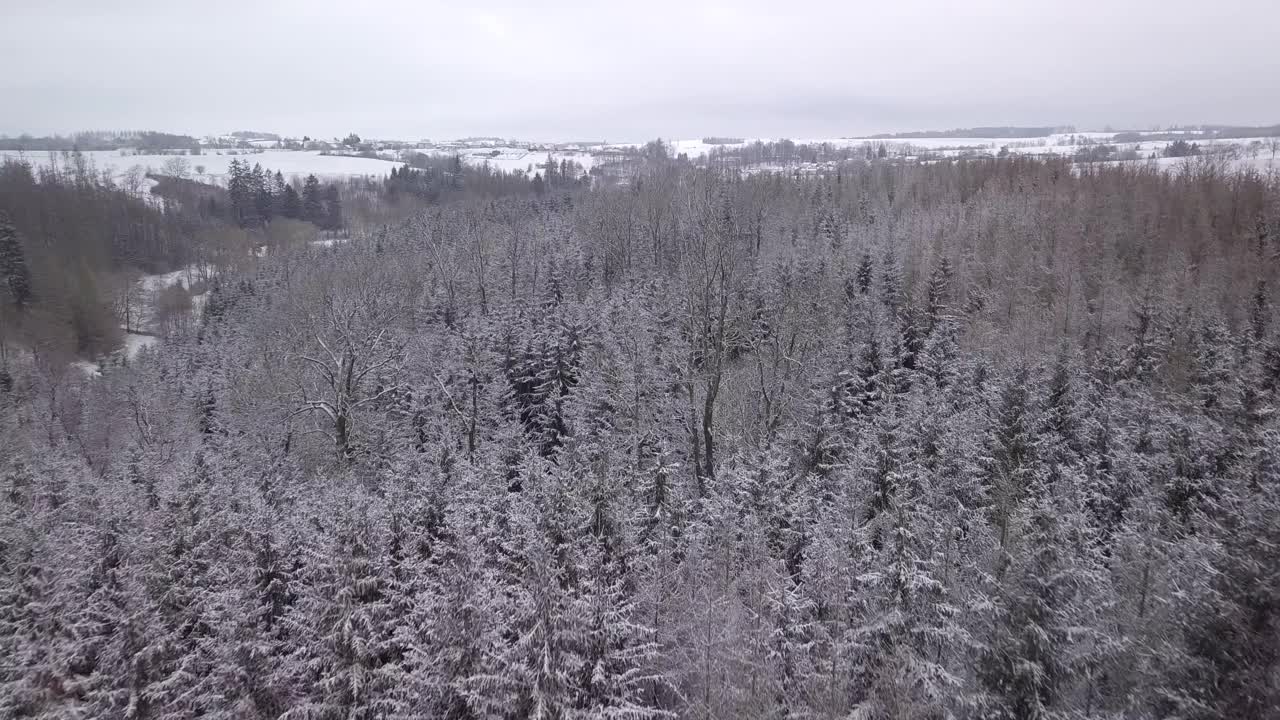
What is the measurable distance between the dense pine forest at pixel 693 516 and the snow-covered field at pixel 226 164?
137827 millimetres

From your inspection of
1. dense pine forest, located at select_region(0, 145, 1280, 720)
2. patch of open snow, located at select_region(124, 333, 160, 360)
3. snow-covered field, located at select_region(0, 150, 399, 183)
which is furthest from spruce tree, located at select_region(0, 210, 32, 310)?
→ snow-covered field, located at select_region(0, 150, 399, 183)

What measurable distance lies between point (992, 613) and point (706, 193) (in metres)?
17.5

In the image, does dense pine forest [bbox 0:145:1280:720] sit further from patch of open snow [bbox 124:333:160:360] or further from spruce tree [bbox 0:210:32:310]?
spruce tree [bbox 0:210:32:310]

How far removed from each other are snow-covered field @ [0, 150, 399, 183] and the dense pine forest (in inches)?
5426

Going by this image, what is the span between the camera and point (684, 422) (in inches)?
1091

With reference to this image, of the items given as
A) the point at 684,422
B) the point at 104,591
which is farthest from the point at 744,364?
the point at 104,591

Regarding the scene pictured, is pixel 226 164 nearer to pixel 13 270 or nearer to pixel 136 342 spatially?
pixel 13 270

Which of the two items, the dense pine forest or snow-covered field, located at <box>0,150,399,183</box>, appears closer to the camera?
the dense pine forest

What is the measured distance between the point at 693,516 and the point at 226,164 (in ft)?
699

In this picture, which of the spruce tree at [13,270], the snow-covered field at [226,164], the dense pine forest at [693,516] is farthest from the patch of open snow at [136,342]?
the snow-covered field at [226,164]

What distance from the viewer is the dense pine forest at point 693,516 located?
10375 mm

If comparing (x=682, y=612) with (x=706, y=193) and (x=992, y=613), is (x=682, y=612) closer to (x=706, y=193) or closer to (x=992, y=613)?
(x=992, y=613)

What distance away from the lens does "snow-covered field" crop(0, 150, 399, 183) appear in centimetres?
15438

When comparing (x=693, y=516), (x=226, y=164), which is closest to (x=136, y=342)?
(x=693, y=516)
